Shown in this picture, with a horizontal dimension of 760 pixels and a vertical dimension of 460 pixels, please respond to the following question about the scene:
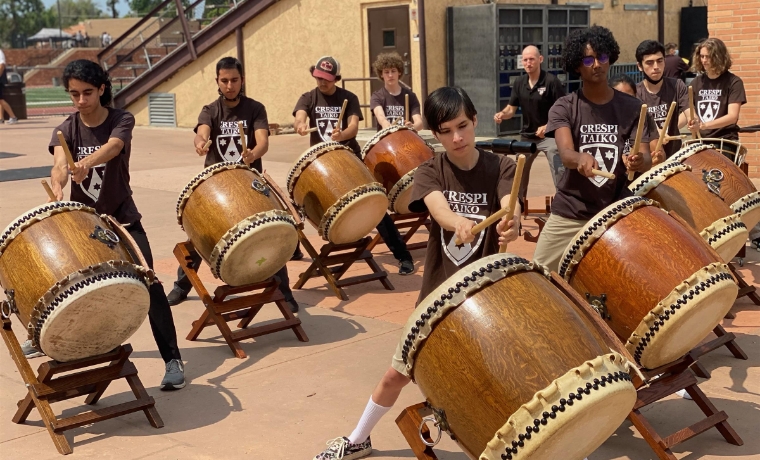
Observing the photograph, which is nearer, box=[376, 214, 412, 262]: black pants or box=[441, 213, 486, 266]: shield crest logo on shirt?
box=[441, 213, 486, 266]: shield crest logo on shirt

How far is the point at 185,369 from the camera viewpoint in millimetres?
5246

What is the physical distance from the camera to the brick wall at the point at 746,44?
1020 cm

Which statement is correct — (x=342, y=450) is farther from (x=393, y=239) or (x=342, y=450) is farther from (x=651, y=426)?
(x=393, y=239)

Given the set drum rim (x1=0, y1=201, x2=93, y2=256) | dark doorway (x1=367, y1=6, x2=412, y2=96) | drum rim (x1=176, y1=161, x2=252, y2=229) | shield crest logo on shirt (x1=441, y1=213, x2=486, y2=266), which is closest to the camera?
shield crest logo on shirt (x1=441, y1=213, x2=486, y2=266)

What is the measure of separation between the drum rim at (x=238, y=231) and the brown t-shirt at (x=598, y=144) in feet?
5.41

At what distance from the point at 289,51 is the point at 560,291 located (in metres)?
15.3

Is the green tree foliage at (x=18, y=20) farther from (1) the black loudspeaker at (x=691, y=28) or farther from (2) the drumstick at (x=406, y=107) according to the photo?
(2) the drumstick at (x=406, y=107)

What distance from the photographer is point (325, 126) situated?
762 cm

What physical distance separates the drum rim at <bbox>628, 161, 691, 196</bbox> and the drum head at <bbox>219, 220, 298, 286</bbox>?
6.42 ft

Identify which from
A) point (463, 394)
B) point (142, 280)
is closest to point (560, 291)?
point (463, 394)

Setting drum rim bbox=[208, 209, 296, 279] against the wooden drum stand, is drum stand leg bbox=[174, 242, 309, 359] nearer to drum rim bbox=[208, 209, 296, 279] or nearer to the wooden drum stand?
drum rim bbox=[208, 209, 296, 279]

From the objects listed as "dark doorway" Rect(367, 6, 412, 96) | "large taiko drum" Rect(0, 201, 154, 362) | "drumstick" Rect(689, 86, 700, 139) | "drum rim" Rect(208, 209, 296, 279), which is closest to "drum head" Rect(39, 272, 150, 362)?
"large taiko drum" Rect(0, 201, 154, 362)

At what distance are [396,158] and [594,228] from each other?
11.3 feet

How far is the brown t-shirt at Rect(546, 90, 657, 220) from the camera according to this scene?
15.0ft
